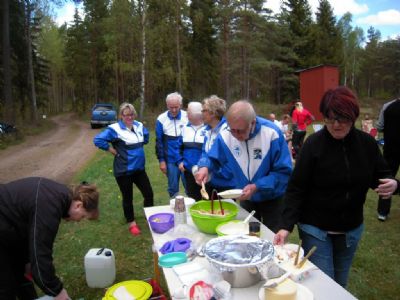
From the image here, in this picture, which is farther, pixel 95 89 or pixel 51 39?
pixel 51 39

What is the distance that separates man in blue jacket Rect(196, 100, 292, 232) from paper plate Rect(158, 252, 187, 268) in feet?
2.05

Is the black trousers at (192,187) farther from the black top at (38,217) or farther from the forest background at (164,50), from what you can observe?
the forest background at (164,50)

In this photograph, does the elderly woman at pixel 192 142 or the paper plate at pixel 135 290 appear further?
the elderly woman at pixel 192 142

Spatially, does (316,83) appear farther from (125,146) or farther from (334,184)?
(334,184)

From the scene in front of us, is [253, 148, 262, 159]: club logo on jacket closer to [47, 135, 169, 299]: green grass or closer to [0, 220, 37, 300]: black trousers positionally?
[0, 220, 37, 300]: black trousers

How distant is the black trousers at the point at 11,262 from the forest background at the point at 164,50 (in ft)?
49.4

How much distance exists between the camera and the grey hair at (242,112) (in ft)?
7.41

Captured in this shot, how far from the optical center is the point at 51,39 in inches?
1501

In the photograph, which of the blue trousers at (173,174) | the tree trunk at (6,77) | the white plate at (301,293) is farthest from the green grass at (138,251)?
the tree trunk at (6,77)

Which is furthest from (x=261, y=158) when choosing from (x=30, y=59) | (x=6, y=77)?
(x=30, y=59)

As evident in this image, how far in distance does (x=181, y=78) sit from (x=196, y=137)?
67.2ft

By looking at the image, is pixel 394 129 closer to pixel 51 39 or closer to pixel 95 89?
pixel 95 89

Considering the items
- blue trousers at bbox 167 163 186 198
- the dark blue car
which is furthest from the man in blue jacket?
the dark blue car

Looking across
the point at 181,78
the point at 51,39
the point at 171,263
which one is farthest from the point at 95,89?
the point at 171,263
